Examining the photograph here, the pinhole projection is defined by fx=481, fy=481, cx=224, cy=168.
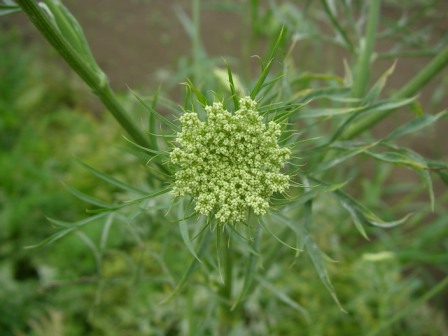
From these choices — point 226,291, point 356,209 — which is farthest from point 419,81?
point 226,291

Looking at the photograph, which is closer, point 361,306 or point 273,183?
point 273,183

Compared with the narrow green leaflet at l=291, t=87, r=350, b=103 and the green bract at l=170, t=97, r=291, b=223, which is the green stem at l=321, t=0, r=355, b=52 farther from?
the green bract at l=170, t=97, r=291, b=223

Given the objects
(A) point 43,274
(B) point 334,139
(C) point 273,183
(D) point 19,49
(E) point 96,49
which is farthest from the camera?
(E) point 96,49

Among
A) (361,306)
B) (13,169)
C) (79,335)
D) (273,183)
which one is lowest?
(361,306)

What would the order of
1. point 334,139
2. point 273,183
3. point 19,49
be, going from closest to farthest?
1. point 273,183
2. point 334,139
3. point 19,49

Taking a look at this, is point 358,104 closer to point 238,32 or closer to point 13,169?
point 13,169

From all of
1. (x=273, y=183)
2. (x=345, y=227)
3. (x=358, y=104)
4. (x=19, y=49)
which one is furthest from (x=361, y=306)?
(x=19, y=49)

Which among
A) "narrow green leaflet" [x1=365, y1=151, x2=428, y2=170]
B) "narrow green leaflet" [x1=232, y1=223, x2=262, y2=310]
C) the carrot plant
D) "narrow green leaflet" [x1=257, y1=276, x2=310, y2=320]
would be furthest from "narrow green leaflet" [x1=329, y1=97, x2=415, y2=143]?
"narrow green leaflet" [x1=257, y1=276, x2=310, y2=320]
